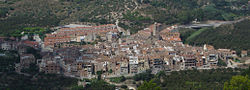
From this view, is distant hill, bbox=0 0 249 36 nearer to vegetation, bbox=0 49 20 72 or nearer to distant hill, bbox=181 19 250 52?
distant hill, bbox=181 19 250 52

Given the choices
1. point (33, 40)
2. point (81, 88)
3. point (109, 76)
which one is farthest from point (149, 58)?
point (33, 40)

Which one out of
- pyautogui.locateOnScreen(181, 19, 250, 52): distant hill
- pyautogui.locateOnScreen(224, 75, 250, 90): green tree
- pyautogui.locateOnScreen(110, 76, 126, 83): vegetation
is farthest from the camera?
pyautogui.locateOnScreen(181, 19, 250, 52): distant hill

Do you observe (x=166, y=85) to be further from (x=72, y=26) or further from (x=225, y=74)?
(x=72, y=26)

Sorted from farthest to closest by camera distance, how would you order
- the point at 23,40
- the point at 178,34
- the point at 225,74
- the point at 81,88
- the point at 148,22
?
the point at 148,22
the point at 178,34
the point at 23,40
the point at 225,74
the point at 81,88

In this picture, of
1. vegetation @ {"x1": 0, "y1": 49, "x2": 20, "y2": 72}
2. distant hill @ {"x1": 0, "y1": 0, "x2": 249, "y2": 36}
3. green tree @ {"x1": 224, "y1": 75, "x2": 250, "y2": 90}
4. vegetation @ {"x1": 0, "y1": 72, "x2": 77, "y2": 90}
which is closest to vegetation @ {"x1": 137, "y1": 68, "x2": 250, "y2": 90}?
green tree @ {"x1": 224, "y1": 75, "x2": 250, "y2": 90}

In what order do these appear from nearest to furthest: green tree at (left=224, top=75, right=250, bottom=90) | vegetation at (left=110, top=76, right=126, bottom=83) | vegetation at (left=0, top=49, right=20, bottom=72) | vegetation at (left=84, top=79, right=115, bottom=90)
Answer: green tree at (left=224, top=75, right=250, bottom=90), vegetation at (left=84, top=79, right=115, bottom=90), vegetation at (left=110, top=76, right=126, bottom=83), vegetation at (left=0, top=49, right=20, bottom=72)

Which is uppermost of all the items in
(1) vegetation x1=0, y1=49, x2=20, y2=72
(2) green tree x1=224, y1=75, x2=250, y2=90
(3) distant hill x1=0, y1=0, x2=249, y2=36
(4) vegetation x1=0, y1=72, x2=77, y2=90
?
(3) distant hill x1=0, y1=0, x2=249, y2=36

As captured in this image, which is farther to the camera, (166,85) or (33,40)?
(33,40)

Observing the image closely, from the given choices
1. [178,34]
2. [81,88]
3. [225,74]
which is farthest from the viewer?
[178,34]
